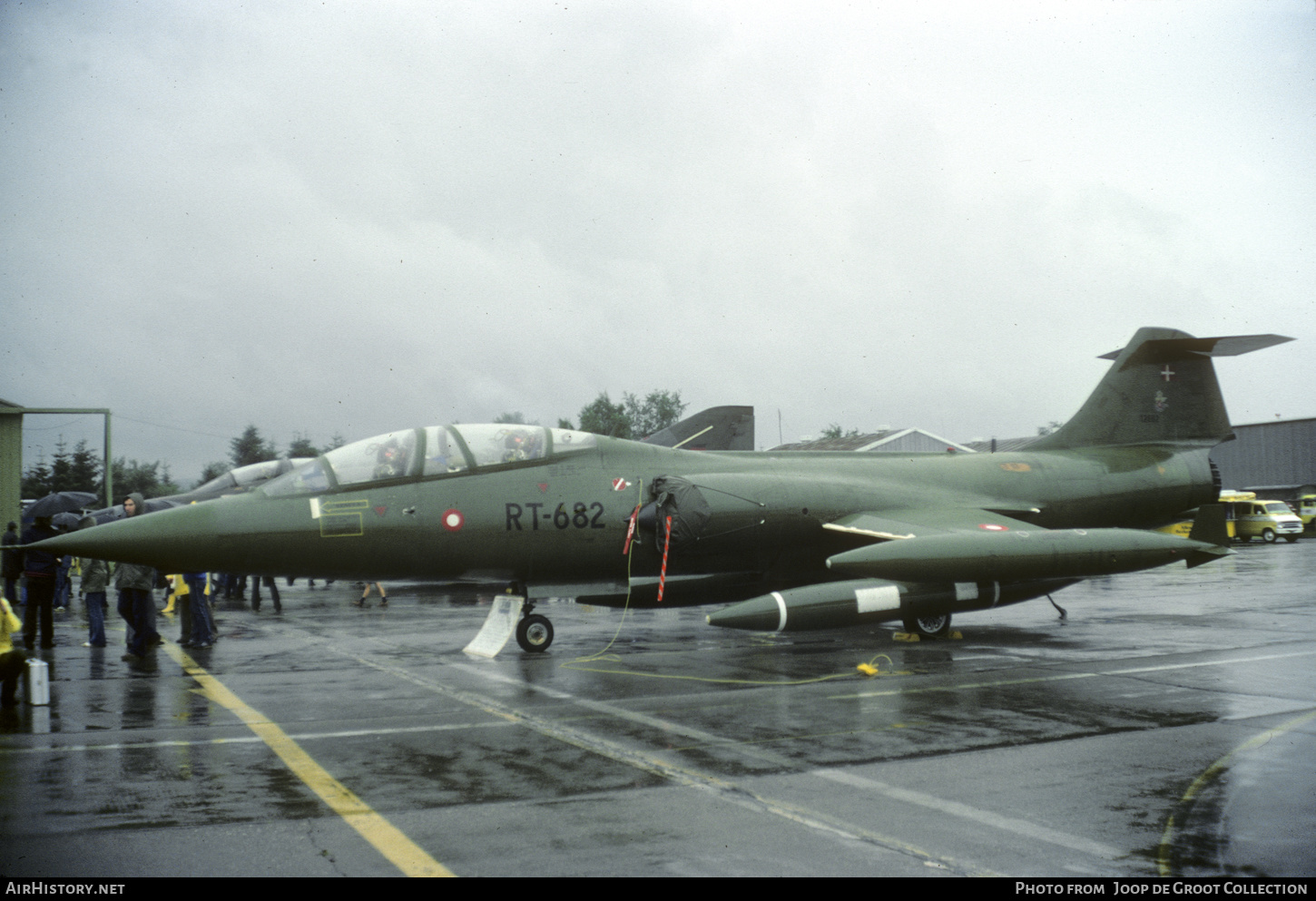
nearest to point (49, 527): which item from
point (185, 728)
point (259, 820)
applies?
point (185, 728)

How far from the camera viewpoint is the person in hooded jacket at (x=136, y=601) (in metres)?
11.6

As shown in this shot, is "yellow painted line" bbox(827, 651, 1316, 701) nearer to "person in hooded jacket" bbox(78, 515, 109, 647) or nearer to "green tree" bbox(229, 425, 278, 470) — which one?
"person in hooded jacket" bbox(78, 515, 109, 647)

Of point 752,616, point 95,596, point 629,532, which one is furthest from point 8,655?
point 752,616

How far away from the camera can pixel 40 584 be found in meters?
12.2

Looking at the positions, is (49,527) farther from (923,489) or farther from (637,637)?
(923,489)

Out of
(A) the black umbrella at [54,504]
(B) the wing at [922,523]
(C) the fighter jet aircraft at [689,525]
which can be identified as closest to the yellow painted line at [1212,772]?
(C) the fighter jet aircraft at [689,525]

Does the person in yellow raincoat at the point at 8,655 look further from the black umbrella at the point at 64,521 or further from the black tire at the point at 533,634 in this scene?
the black umbrella at the point at 64,521

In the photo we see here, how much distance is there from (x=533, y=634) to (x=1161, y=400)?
10.3 meters

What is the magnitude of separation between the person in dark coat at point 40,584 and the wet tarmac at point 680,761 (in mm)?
672

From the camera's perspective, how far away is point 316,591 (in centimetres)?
2439

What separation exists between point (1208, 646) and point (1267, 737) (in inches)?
200

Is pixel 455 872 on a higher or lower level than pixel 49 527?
lower

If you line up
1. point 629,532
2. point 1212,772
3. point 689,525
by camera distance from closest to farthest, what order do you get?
1. point 1212,772
2. point 689,525
3. point 629,532

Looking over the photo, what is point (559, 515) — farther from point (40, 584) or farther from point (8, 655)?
point (40, 584)
